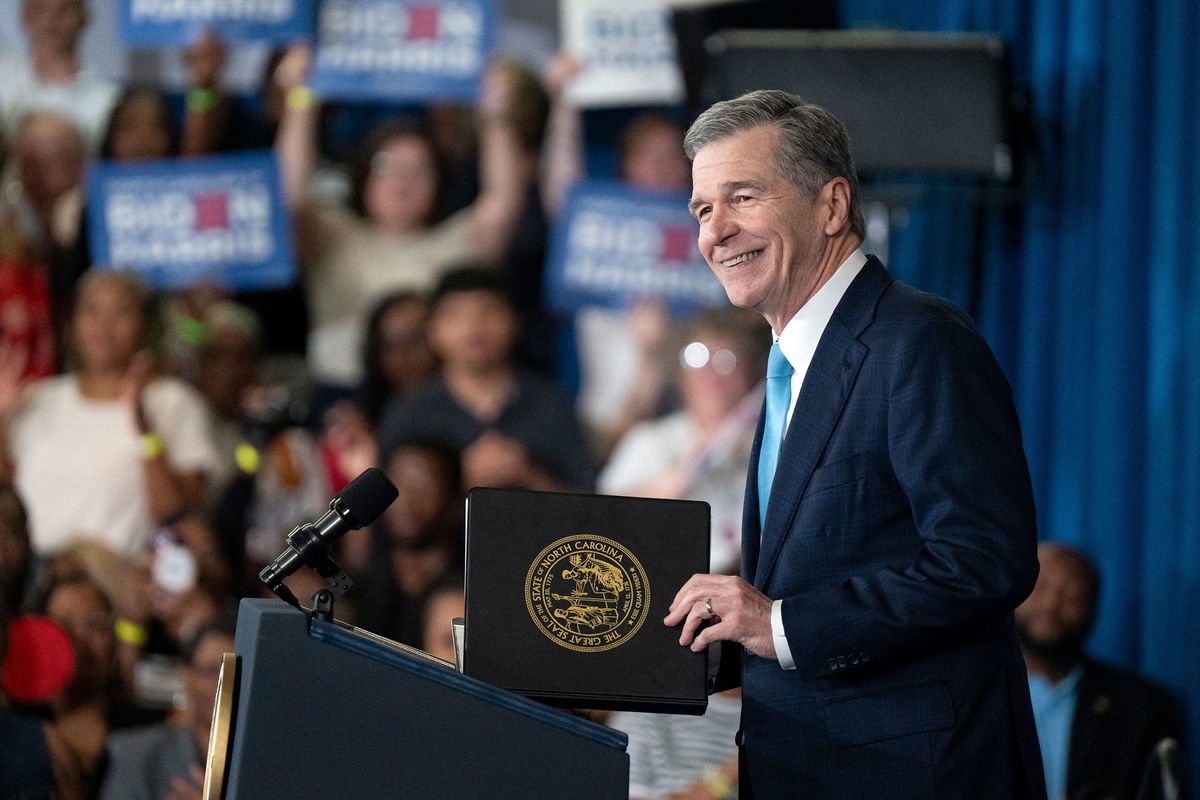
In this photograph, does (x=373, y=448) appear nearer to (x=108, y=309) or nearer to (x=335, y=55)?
(x=108, y=309)

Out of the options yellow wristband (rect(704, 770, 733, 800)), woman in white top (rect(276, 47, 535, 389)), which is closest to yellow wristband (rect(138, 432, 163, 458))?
woman in white top (rect(276, 47, 535, 389))

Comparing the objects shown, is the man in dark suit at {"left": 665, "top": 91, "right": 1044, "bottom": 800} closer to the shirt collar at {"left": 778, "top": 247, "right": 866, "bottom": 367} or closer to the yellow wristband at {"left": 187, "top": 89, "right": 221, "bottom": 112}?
the shirt collar at {"left": 778, "top": 247, "right": 866, "bottom": 367}

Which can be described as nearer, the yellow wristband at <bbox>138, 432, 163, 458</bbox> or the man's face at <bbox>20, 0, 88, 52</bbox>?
the yellow wristband at <bbox>138, 432, 163, 458</bbox>

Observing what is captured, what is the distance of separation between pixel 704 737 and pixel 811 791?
243cm

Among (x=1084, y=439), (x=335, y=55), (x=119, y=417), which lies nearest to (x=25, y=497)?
(x=119, y=417)

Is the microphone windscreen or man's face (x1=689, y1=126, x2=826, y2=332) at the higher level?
man's face (x1=689, y1=126, x2=826, y2=332)

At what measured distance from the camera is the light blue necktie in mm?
1912

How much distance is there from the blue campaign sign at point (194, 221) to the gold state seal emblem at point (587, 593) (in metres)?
4.35

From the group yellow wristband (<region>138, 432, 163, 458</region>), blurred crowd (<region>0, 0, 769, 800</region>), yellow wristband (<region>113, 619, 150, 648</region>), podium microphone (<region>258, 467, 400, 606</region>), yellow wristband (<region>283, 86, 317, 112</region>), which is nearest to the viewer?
podium microphone (<region>258, 467, 400, 606</region>)

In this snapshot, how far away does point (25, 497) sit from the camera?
5.41 metres

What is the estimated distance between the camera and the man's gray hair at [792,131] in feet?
6.05

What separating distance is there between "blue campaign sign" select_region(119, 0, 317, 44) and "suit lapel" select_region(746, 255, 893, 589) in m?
4.50

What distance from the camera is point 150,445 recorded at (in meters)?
5.54

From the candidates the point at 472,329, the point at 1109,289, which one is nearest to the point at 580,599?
the point at 1109,289
